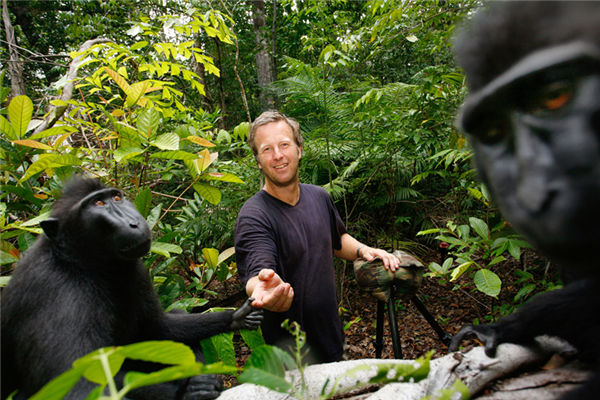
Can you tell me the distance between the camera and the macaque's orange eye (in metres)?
0.59

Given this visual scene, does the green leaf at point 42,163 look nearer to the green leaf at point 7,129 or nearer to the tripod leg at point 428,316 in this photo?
the green leaf at point 7,129

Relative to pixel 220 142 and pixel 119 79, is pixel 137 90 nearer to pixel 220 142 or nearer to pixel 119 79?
pixel 119 79

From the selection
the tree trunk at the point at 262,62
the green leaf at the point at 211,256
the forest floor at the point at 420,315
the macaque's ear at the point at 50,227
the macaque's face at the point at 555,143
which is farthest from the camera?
the tree trunk at the point at 262,62

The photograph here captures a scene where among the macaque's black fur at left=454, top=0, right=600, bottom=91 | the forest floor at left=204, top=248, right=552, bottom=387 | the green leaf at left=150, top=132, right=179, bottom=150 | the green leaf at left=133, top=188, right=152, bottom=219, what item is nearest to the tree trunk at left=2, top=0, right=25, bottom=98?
the green leaf at left=150, top=132, right=179, bottom=150

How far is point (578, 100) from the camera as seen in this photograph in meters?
0.58

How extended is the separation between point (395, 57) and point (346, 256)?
5898 mm

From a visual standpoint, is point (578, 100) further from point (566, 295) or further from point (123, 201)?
point (123, 201)

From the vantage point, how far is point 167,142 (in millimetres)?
2023

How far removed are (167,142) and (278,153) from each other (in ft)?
2.36

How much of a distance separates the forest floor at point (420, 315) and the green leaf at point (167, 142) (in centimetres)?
204

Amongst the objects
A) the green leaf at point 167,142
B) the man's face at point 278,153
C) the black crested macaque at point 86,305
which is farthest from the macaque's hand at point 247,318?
the green leaf at point 167,142

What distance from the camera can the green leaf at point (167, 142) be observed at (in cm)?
198

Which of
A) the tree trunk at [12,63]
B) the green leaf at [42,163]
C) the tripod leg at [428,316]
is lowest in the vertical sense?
the tripod leg at [428,316]

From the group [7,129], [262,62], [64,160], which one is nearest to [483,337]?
[64,160]
